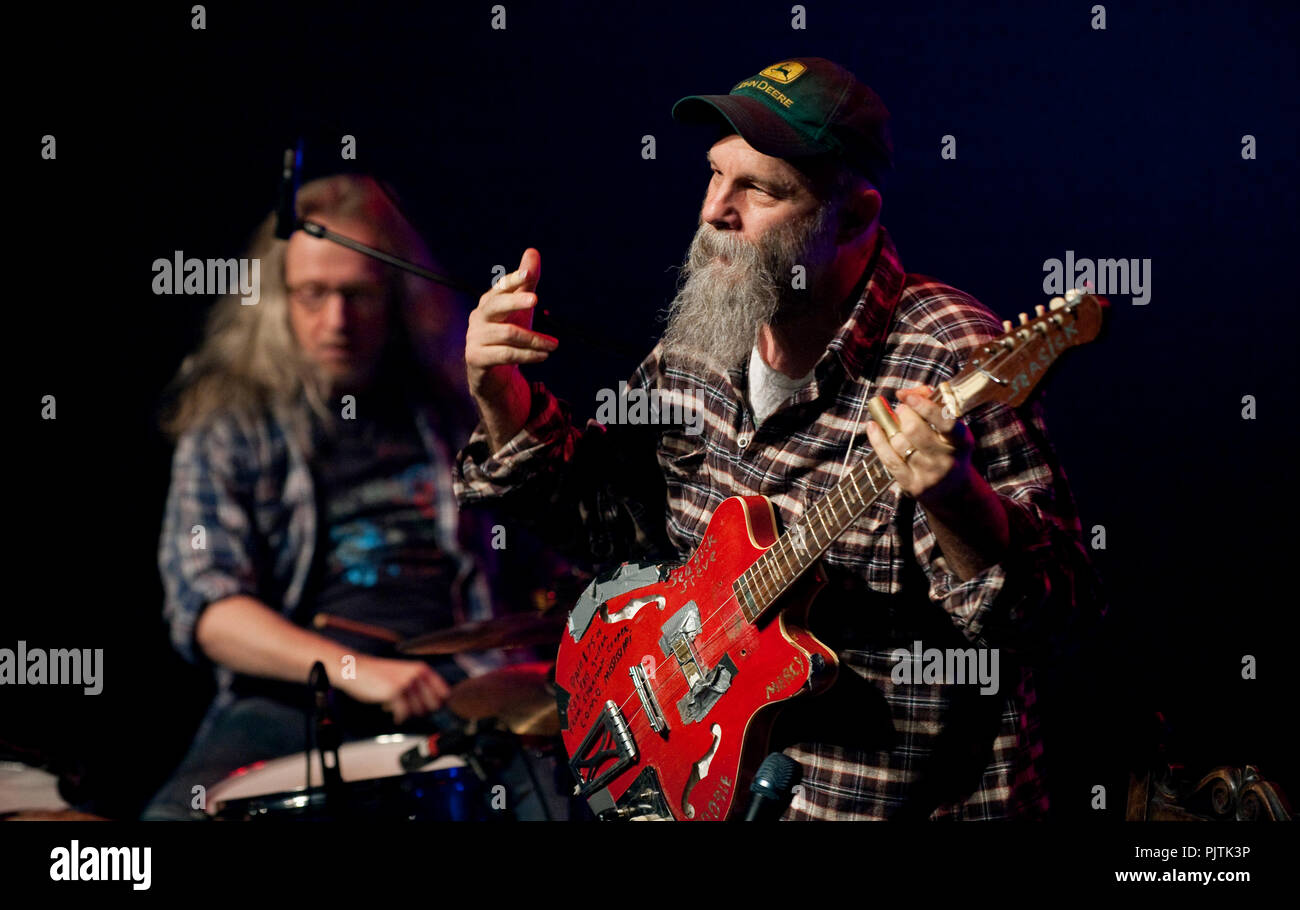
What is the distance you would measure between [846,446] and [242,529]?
249 centimetres

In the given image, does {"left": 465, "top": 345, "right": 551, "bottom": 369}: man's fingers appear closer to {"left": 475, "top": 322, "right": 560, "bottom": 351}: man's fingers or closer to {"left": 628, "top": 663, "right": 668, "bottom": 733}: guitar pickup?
{"left": 475, "top": 322, "right": 560, "bottom": 351}: man's fingers

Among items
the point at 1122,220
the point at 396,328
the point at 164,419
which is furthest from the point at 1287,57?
the point at 164,419

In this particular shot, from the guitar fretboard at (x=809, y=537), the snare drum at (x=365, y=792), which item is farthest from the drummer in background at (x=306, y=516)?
the guitar fretboard at (x=809, y=537)

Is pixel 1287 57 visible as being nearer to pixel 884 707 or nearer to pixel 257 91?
pixel 884 707

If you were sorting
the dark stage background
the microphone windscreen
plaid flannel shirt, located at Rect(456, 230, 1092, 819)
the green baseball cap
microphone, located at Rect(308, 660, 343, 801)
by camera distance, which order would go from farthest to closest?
the dark stage background → microphone, located at Rect(308, 660, 343, 801) → the green baseball cap → plaid flannel shirt, located at Rect(456, 230, 1092, 819) → the microphone windscreen

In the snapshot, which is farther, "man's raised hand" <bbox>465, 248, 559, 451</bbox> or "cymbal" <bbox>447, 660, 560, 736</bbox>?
"cymbal" <bbox>447, 660, 560, 736</bbox>

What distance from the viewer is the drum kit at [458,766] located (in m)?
2.87

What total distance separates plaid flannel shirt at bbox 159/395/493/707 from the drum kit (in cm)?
42

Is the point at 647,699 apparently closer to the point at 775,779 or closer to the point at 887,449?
the point at 775,779

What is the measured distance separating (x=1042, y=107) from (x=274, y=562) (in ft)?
9.34

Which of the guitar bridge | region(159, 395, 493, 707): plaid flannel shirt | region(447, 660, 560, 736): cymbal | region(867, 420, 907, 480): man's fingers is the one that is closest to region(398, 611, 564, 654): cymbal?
region(447, 660, 560, 736): cymbal

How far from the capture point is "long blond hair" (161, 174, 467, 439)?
3525 millimetres

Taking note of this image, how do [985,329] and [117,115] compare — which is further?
[117,115]

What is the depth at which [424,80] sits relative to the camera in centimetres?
337
